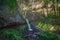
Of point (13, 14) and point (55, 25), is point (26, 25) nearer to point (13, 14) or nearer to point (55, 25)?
point (13, 14)

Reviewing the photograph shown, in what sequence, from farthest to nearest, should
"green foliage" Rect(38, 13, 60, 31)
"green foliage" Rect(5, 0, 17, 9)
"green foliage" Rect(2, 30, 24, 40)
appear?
1. "green foliage" Rect(38, 13, 60, 31)
2. "green foliage" Rect(5, 0, 17, 9)
3. "green foliage" Rect(2, 30, 24, 40)

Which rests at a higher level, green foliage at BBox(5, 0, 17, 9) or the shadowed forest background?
green foliage at BBox(5, 0, 17, 9)

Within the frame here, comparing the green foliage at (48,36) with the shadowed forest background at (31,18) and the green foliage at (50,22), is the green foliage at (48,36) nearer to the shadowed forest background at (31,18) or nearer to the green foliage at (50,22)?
the shadowed forest background at (31,18)

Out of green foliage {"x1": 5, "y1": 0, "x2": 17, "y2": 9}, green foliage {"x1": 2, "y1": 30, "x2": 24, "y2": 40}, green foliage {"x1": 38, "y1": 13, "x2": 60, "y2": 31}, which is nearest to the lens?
green foliage {"x1": 2, "y1": 30, "x2": 24, "y2": 40}

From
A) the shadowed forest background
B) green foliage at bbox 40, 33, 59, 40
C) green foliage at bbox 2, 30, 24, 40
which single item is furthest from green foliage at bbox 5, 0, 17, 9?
green foliage at bbox 40, 33, 59, 40

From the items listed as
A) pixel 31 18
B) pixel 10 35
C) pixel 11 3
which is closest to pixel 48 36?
pixel 10 35

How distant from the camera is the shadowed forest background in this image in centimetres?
532

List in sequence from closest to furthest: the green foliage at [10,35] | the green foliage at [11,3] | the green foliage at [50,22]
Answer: the green foliage at [10,35] → the green foliage at [11,3] → the green foliage at [50,22]

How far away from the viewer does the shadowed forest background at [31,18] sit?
5316 millimetres

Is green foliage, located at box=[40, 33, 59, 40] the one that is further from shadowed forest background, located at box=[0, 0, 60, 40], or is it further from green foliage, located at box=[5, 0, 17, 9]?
green foliage, located at box=[5, 0, 17, 9]

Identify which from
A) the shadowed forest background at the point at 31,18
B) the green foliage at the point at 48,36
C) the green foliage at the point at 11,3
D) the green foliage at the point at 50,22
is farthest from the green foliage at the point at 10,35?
the green foliage at the point at 50,22

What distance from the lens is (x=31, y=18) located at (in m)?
6.86

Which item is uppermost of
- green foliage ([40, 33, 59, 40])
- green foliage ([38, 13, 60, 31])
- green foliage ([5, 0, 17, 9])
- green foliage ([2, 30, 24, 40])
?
green foliage ([5, 0, 17, 9])

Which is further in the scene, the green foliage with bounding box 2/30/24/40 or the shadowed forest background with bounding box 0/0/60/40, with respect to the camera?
the shadowed forest background with bounding box 0/0/60/40
